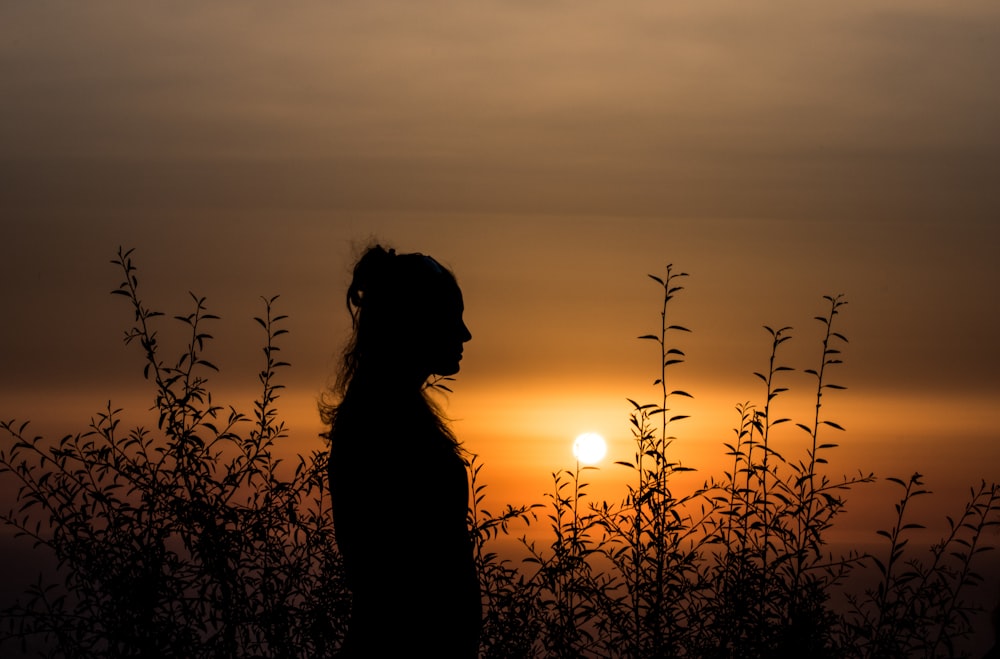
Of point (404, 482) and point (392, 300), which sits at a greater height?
point (392, 300)

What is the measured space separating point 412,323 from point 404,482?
Result: 56 cm

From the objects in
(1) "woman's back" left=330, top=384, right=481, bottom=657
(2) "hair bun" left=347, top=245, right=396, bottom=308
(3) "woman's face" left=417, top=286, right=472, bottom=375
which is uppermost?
(2) "hair bun" left=347, top=245, right=396, bottom=308

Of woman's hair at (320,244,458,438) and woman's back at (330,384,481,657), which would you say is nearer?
woman's back at (330,384,481,657)

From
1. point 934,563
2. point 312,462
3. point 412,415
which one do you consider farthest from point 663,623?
point 412,415

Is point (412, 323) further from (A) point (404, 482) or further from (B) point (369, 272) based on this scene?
(A) point (404, 482)

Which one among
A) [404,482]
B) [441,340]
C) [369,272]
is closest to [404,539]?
[404,482]

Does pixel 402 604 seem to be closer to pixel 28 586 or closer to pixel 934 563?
pixel 28 586

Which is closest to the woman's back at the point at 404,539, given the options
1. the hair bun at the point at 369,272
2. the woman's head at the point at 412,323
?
the woman's head at the point at 412,323

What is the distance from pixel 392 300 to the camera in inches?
143

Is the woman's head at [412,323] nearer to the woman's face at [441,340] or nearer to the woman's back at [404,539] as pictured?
the woman's face at [441,340]

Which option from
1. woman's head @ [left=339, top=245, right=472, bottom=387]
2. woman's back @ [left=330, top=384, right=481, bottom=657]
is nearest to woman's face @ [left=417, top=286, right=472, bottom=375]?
woman's head @ [left=339, top=245, right=472, bottom=387]

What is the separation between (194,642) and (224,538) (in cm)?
50

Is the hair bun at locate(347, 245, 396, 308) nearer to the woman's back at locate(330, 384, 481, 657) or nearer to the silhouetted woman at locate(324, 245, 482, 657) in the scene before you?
the silhouetted woman at locate(324, 245, 482, 657)

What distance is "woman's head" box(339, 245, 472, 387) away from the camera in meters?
3.57
